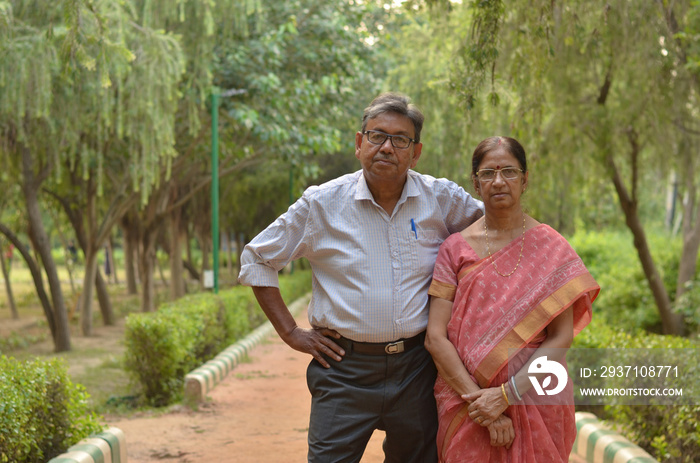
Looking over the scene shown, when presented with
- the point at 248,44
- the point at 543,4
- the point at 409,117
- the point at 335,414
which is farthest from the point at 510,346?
the point at 248,44

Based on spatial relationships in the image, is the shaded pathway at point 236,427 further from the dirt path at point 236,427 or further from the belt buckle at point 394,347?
the belt buckle at point 394,347

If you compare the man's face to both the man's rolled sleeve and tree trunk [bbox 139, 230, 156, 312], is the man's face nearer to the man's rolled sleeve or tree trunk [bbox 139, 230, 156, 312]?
the man's rolled sleeve

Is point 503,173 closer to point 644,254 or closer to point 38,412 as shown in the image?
point 38,412

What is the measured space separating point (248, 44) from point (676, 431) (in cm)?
1188

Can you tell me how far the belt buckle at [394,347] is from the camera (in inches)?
129

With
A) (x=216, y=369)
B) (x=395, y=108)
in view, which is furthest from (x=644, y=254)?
(x=395, y=108)

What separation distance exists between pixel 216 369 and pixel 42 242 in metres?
5.34

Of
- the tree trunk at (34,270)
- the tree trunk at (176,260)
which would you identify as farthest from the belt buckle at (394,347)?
the tree trunk at (176,260)

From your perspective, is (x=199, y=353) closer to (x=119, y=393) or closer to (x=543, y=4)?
(x=119, y=393)

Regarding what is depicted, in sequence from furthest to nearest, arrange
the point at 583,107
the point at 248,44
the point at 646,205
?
the point at 646,205, the point at 248,44, the point at 583,107

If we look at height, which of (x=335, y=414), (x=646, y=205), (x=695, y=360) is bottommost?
(x=646, y=205)

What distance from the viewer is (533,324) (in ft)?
9.98

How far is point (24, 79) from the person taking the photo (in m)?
9.03

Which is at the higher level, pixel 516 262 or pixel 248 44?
pixel 248 44
